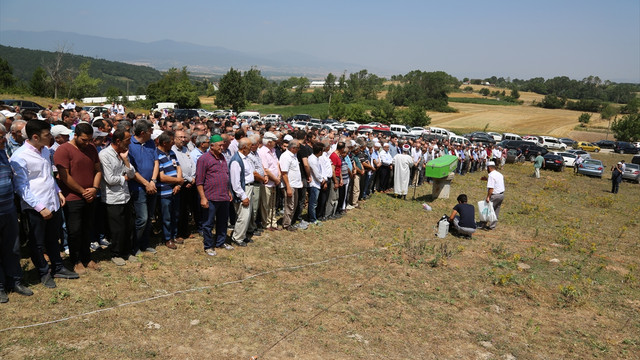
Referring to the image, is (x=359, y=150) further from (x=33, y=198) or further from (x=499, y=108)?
(x=499, y=108)

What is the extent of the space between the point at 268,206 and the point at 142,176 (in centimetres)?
274

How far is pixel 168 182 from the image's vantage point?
6.27 metres

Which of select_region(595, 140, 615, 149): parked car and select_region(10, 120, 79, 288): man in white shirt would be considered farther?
select_region(595, 140, 615, 149): parked car

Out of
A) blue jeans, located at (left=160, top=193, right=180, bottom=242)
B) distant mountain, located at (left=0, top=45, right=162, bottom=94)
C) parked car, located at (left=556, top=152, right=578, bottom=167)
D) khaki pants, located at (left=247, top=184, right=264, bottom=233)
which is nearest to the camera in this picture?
blue jeans, located at (left=160, top=193, right=180, bottom=242)

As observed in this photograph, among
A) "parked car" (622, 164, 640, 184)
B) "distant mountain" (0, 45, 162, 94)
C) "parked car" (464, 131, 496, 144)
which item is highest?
"distant mountain" (0, 45, 162, 94)

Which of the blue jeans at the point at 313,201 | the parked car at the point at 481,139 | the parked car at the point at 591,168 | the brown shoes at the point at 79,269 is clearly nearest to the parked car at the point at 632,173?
the parked car at the point at 591,168

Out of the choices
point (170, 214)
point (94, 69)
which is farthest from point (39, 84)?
point (94, 69)

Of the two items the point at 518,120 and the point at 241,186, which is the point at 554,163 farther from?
the point at 518,120

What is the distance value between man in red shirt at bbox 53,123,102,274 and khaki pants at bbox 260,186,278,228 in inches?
123

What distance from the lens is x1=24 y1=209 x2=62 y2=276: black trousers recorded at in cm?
472

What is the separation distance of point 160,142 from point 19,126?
1968mm

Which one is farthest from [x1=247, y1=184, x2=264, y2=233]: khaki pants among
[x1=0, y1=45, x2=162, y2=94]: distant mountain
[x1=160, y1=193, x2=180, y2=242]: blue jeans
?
[x1=0, y1=45, x2=162, y2=94]: distant mountain

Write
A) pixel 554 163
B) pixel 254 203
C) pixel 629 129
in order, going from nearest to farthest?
pixel 254 203
pixel 554 163
pixel 629 129

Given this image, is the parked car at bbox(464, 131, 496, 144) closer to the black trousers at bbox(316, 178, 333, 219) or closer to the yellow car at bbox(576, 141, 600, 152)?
the yellow car at bbox(576, 141, 600, 152)
